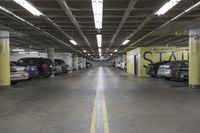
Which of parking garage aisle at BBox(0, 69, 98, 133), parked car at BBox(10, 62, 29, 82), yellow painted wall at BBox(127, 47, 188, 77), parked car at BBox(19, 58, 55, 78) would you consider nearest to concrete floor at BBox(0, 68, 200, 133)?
parking garage aisle at BBox(0, 69, 98, 133)

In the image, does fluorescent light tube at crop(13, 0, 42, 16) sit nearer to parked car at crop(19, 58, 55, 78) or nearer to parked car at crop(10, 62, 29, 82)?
parked car at crop(10, 62, 29, 82)

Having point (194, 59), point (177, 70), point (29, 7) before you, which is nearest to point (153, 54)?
point (177, 70)

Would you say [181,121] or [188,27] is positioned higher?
[188,27]

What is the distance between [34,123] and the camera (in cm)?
589

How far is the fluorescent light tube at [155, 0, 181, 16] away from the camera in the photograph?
819cm

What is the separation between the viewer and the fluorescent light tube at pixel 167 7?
819 cm

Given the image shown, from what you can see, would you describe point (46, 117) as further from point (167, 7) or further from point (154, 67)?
point (154, 67)

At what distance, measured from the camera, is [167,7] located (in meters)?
8.80

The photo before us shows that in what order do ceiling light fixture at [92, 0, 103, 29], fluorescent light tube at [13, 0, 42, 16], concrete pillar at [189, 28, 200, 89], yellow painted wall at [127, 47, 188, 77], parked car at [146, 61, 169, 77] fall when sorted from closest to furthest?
fluorescent light tube at [13, 0, 42, 16] < ceiling light fixture at [92, 0, 103, 29] < concrete pillar at [189, 28, 200, 89] < parked car at [146, 61, 169, 77] < yellow painted wall at [127, 47, 188, 77]

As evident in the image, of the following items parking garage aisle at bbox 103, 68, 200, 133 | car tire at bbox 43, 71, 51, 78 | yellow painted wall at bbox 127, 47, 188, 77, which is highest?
yellow painted wall at bbox 127, 47, 188, 77

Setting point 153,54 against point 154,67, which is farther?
point 153,54

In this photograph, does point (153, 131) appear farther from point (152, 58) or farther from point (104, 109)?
point (152, 58)

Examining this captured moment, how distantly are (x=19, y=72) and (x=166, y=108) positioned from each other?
1020 cm

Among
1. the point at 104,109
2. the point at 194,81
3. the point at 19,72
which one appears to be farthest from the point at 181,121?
the point at 19,72
